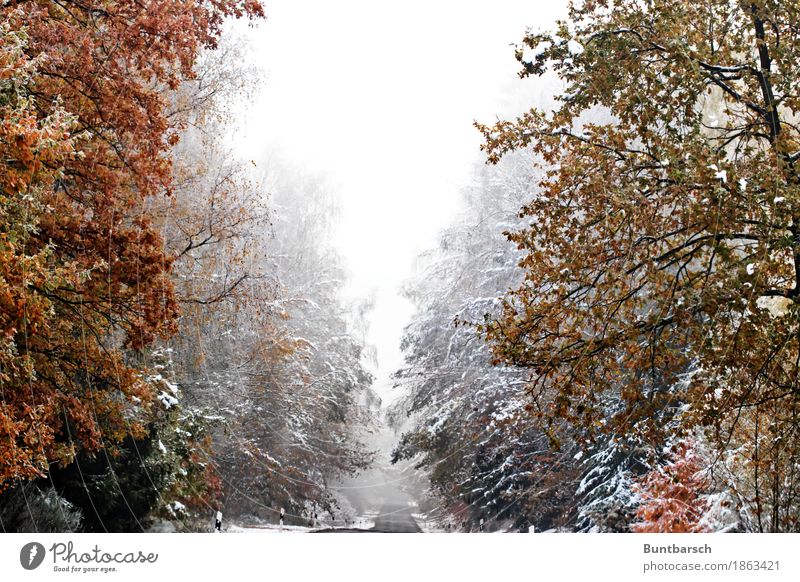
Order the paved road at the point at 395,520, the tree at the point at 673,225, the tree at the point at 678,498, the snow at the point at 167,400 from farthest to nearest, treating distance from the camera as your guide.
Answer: the paved road at the point at 395,520, the snow at the point at 167,400, the tree at the point at 678,498, the tree at the point at 673,225

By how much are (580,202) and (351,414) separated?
291 centimetres

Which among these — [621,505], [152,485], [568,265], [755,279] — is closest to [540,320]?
[568,265]

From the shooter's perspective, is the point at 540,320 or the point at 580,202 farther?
the point at 580,202

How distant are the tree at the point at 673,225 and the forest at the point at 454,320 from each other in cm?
2

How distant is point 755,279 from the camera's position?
3.32m

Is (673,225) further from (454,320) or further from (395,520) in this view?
(395,520)

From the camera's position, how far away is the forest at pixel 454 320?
3.48 metres

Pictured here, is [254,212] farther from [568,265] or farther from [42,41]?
[568,265]
